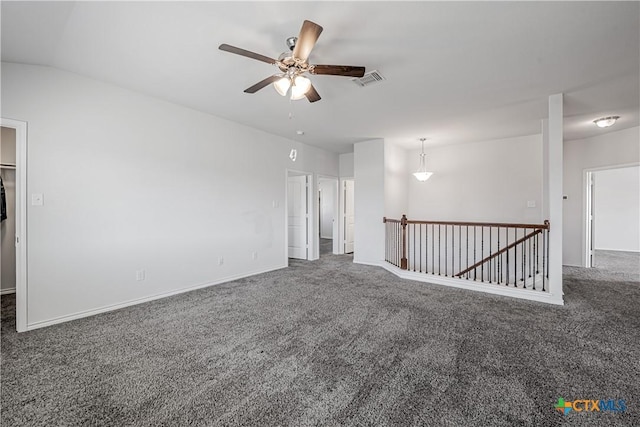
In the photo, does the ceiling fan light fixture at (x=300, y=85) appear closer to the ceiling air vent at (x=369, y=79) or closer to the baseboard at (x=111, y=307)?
the ceiling air vent at (x=369, y=79)

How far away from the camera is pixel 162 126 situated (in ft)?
11.9

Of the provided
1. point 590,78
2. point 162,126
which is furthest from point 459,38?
point 162,126

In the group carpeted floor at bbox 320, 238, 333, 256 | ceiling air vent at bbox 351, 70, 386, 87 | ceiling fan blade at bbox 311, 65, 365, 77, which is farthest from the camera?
carpeted floor at bbox 320, 238, 333, 256

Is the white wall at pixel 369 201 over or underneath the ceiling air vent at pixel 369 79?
underneath

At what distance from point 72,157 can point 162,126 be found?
42.2 inches

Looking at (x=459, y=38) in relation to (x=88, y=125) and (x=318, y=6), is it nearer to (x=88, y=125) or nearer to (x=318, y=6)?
(x=318, y=6)

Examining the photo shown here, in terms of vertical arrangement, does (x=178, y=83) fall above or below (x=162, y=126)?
above

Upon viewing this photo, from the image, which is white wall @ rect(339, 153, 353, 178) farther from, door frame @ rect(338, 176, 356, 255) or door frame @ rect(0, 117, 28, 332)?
door frame @ rect(0, 117, 28, 332)

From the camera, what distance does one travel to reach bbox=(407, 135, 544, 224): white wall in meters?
5.34

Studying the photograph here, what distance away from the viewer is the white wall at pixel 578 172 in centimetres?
517

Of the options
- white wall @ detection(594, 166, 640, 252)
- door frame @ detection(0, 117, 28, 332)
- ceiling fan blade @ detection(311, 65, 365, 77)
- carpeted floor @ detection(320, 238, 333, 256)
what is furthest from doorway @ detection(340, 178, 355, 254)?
white wall @ detection(594, 166, 640, 252)

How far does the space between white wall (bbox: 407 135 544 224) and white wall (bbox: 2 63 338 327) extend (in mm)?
4159

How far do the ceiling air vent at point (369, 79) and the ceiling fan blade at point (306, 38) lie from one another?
1066mm

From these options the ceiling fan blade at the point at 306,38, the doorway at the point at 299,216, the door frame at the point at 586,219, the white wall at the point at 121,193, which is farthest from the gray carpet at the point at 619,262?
the white wall at the point at 121,193
